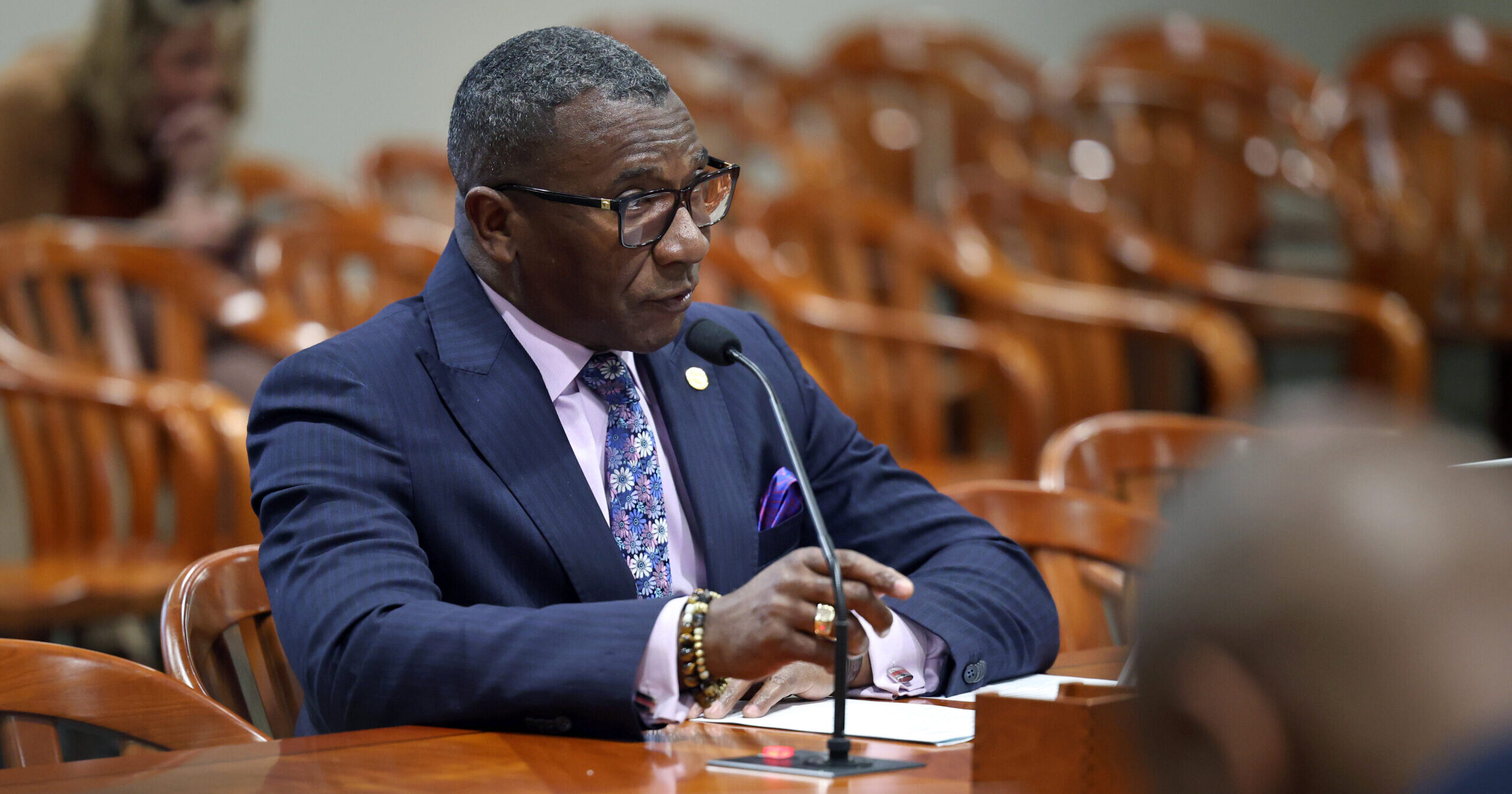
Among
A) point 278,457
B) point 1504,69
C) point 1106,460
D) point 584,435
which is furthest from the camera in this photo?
point 1504,69

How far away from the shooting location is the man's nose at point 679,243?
152cm

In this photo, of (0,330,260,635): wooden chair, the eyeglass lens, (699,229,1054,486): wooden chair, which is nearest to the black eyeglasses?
the eyeglass lens

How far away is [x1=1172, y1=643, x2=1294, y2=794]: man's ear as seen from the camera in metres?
0.49

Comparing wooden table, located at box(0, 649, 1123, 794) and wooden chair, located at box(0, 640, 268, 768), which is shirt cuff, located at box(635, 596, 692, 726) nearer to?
wooden table, located at box(0, 649, 1123, 794)

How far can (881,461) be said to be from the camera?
68.9 inches

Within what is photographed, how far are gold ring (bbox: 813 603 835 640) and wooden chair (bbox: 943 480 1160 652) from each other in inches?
26.3

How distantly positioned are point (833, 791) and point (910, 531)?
27.4 inches

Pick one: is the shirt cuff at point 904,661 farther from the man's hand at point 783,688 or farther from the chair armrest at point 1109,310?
the chair armrest at point 1109,310

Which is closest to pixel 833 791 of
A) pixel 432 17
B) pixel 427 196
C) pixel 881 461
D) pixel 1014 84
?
pixel 881 461

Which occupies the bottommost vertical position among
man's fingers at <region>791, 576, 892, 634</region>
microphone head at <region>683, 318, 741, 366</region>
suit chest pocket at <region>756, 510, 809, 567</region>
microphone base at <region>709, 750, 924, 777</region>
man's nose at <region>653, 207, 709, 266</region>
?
microphone base at <region>709, 750, 924, 777</region>

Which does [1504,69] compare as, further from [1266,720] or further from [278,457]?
[1266,720]

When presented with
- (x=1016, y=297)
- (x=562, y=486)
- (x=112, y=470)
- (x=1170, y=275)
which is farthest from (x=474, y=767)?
(x=1170, y=275)

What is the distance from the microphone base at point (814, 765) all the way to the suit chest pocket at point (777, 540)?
0.51m

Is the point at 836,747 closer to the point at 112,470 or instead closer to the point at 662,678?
the point at 662,678
